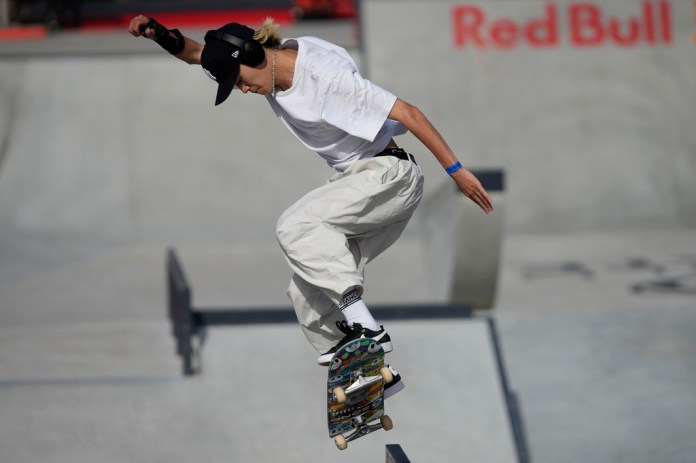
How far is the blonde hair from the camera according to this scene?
4.61 meters

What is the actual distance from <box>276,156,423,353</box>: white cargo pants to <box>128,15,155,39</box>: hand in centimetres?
103

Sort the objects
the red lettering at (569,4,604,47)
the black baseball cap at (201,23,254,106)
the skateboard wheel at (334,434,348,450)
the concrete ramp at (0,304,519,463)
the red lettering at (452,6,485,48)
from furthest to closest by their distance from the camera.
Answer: the red lettering at (569,4,604,47), the red lettering at (452,6,485,48), the concrete ramp at (0,304,519,463), the skateboard wheel at (334,434,348,450), the black baseball cap at (201,23,254,106)

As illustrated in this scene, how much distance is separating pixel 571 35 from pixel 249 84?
28.3 ft

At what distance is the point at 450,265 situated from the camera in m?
8.60

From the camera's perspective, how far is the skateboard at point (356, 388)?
15.7 ft

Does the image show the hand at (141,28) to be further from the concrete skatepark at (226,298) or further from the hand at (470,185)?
the concrete skatepark at (226,298)

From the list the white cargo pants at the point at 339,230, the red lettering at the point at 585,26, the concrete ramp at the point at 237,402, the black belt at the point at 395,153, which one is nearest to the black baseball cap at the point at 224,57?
the white cargo pants at the point at 339,230

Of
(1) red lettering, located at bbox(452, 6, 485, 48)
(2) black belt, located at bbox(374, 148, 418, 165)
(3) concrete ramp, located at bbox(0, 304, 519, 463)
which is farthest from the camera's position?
(1) red lettering, located at bbox(452, 6, 485, 48)

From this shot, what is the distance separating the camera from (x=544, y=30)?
1245 centimetres


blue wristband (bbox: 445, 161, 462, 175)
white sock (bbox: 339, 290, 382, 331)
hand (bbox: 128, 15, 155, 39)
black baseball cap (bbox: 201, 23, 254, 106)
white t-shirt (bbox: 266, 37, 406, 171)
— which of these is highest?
hand (bbox: 128, 15, 155, 39)

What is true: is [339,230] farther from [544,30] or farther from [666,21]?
[666,21]

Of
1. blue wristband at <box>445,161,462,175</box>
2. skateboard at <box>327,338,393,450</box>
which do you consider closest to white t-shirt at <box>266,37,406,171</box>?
blue wristband at <box>445,161,462,175</box>

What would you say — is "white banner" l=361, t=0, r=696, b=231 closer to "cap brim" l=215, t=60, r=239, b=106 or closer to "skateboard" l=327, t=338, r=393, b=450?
"skateboard" l=327, t=338, r=393, b=450

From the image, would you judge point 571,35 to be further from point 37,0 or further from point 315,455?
point 37,0
